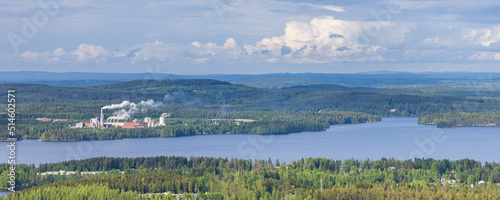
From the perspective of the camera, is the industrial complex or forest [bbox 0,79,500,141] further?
the industrial complex

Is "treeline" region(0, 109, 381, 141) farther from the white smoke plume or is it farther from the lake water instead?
the white smoke plume

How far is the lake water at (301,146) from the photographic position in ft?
222

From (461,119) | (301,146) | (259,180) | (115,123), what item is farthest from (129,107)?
(259,180)

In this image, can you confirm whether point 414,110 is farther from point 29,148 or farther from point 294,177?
point 294,177

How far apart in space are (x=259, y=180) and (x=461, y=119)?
211 ft

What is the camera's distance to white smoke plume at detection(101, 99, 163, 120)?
104250 mm

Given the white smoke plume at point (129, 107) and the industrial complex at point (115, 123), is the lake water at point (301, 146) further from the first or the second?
the white smoke plume at point (129, 107)

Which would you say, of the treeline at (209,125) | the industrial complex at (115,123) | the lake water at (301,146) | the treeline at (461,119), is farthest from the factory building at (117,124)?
the treeline at (461,119)

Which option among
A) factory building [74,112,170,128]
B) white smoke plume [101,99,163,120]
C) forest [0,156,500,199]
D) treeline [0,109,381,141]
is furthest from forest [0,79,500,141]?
forest [0,156,500,199]

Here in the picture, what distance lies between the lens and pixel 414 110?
123500 mm

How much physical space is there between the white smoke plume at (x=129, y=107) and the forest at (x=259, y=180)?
1846 inches

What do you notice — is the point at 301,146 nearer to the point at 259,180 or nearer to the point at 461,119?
the point at 259,180

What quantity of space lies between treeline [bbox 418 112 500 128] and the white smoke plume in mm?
39086

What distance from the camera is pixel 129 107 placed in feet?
370
